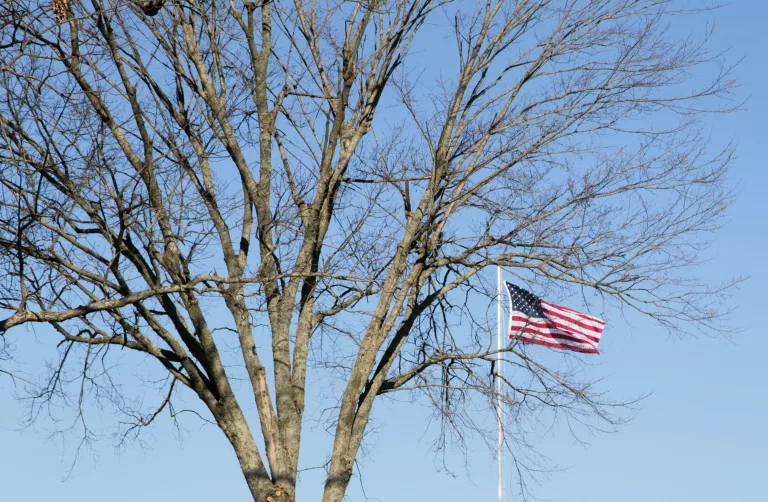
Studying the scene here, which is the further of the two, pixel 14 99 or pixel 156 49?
pixel 156 49

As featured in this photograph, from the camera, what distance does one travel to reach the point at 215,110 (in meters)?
9.55

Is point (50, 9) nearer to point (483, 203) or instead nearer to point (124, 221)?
point (124, 221)

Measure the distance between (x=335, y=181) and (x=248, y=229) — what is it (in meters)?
0.98

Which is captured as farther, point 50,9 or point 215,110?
point 215,110

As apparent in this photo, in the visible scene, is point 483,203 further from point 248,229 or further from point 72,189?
point 72,189

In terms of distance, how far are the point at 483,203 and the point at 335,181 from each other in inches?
58.6

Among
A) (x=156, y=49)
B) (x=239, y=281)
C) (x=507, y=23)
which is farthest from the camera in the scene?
(x=507, y=23)

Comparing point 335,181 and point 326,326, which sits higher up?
point 335,181

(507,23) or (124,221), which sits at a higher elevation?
(507,23)

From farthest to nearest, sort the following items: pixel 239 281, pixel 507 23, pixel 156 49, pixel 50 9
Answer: pixel 507 23, pixel 156 49, pixel 239 281, pixel 50 9

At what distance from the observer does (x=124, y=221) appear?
7.80m

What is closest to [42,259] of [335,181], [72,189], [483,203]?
[72,189]

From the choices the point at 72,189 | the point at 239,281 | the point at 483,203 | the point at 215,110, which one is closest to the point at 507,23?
the point at 483,203

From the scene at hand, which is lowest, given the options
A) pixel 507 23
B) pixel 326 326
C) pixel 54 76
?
pixel 326 326
